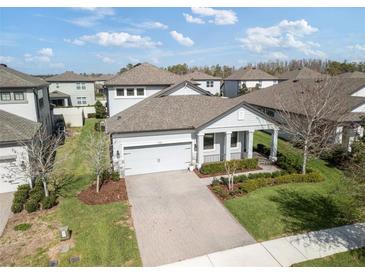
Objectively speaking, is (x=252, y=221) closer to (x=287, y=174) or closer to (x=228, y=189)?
(x=228, y=189)

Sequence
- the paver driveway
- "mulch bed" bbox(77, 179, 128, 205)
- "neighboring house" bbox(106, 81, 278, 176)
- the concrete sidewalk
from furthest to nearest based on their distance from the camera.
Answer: "neighboring house" bbox(106, 81, 278, 176) → "mulch bed" bbox(77, 179, 128, 205) → the paver driveway → the concrete sidewalk

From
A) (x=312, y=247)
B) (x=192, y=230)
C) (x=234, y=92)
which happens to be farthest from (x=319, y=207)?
(x=234, y=92)

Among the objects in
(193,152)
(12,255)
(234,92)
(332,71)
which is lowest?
(12,255)

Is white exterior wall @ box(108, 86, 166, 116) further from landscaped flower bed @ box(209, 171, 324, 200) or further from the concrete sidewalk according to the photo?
the concrete sidewalk

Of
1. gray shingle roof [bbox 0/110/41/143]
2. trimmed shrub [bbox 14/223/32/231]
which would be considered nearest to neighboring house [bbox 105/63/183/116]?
gray shingle roof [bbox 0/110/41/143]

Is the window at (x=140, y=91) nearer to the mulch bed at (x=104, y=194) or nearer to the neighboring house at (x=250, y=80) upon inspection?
the mulch bed at (x=104, y=194)

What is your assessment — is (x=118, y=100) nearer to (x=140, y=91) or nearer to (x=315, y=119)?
(x=140, y=91)
